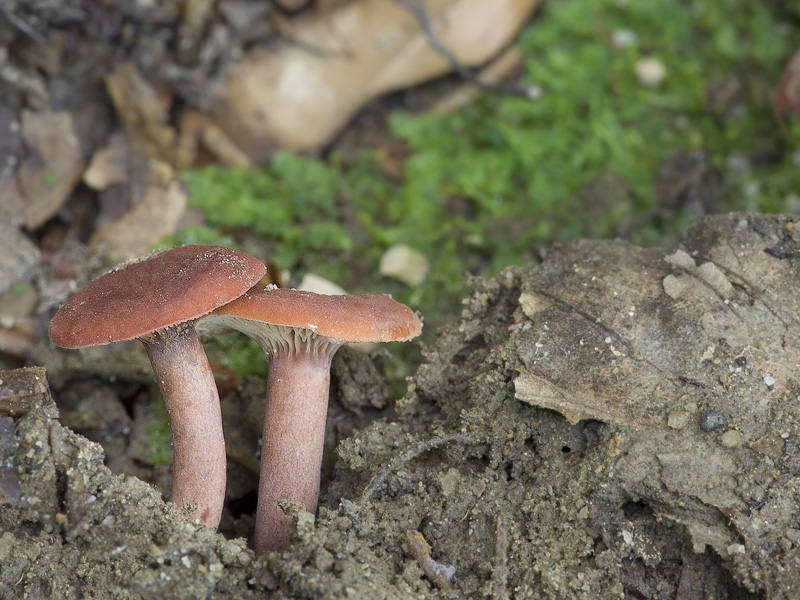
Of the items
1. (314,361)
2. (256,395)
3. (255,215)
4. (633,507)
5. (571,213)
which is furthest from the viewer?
(571,213)

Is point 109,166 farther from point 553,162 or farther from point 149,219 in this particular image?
point 553,162

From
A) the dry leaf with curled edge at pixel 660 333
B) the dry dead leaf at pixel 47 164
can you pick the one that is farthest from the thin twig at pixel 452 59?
the dry dead leaf at pixel 47 164

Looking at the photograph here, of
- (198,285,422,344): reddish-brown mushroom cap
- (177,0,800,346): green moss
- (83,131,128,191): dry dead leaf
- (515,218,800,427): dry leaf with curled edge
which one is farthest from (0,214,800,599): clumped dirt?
(83,131,128,191): dry dead leaf

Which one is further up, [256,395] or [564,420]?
[564,420]

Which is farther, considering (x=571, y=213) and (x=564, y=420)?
(x=571, y=213)

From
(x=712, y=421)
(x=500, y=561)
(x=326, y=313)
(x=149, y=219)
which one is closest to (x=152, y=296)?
(x=326, y=313)

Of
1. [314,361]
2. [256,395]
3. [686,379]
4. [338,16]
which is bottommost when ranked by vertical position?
[256,395]

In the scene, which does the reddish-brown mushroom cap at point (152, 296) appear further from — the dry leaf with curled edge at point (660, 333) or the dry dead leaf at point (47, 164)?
the dry dead leaf at point (47, 164)

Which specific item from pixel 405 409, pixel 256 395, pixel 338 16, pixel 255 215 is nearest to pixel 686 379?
pixel 405 409

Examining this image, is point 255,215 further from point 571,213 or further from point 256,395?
point 571,213
